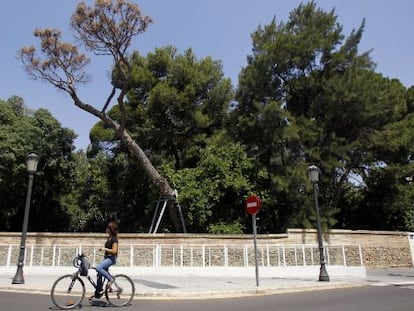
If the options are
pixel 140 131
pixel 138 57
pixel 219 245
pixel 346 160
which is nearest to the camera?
pixel 219 245

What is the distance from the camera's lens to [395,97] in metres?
28.6

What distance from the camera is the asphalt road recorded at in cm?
949

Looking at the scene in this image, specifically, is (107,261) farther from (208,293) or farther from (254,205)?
(254,205)

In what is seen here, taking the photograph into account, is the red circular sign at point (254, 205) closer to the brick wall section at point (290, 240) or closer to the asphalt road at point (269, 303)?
the asphalt road at point (269, 303)

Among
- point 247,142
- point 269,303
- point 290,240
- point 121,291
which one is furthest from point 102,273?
point 247,142

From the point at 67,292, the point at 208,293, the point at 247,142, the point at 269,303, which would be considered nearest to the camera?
the point at 67,292

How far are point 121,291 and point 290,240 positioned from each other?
1359 centimetres

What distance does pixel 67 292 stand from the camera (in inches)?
379

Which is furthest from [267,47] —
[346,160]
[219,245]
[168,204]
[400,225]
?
[400,225]

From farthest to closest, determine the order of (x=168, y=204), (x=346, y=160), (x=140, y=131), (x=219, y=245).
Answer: (x=140, y=131) < (x=346, y=160) < (x=168, y=204) < (x=219, y=245)

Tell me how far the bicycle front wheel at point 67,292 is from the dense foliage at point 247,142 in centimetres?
1488

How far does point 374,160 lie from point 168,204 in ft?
45.5

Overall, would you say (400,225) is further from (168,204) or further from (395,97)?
(168,204)

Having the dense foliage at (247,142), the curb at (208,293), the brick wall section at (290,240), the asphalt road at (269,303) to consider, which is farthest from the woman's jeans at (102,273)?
the dense foliage at (247,142)
